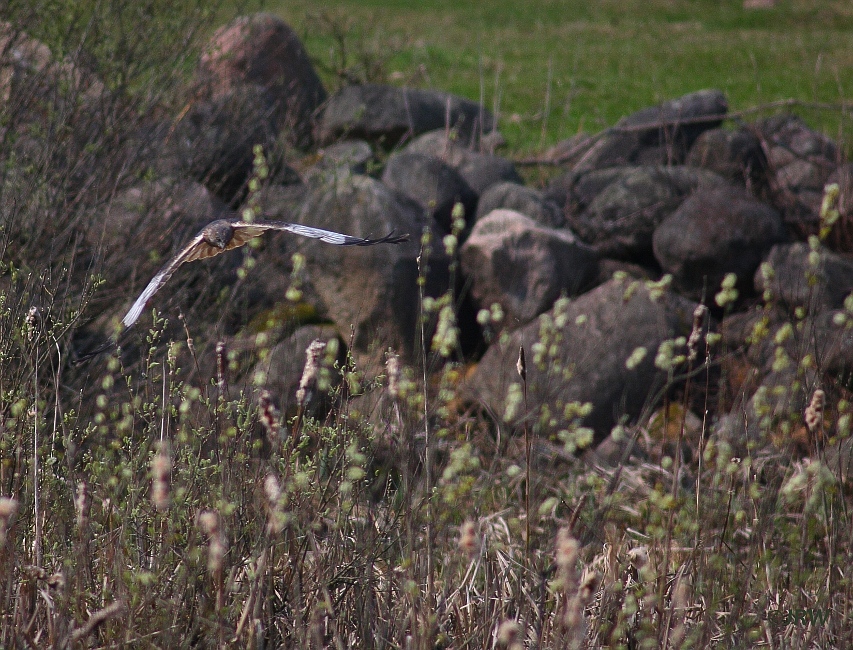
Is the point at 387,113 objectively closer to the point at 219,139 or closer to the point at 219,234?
the point at 219,139

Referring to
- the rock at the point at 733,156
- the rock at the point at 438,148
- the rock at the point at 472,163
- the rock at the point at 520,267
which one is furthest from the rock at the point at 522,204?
the rock at the point at 733,156

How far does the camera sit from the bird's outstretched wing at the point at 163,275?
7.20ft

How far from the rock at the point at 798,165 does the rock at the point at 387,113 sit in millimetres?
2438

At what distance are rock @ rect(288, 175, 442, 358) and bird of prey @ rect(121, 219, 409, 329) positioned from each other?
8.07ft

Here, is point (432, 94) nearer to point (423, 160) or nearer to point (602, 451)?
point (423, 160)

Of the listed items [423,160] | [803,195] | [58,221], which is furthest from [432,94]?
[58,221]

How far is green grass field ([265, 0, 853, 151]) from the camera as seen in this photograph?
10016mm

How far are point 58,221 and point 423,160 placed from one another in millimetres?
2809

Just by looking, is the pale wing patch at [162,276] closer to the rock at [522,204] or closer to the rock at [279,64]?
the rock at [522,204]

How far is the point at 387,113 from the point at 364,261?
3.28 metres

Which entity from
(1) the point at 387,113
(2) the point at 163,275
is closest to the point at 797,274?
(2) the point at 163,275

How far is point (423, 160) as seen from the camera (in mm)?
6383

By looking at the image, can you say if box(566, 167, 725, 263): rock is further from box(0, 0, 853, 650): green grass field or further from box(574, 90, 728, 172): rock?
box(0, 0, 853, 650): green grass field

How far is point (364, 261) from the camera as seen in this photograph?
5312 mm
